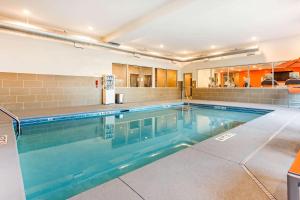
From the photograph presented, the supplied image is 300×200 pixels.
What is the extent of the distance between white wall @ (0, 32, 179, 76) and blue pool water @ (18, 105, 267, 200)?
2.44 m

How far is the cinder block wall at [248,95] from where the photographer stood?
736 cm

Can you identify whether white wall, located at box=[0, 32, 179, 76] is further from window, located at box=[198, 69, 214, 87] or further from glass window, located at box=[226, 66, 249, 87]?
glass window, located at box=[226, 66, 249, 87]

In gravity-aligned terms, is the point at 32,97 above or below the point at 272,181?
above

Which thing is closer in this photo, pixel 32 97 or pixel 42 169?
pixel 42 169

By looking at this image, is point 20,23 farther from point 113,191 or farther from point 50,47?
point 113,191

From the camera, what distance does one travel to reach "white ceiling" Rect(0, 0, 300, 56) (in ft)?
13.3

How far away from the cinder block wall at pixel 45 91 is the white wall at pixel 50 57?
23 cm

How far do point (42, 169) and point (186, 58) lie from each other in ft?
28.9

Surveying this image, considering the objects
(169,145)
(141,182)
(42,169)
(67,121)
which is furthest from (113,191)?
(67,121)

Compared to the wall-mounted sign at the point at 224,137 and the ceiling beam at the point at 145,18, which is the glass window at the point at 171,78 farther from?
the wall-mounted sign at the point at 224,137

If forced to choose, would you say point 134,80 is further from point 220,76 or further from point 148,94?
point 220,76

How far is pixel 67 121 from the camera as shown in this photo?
4.80 m

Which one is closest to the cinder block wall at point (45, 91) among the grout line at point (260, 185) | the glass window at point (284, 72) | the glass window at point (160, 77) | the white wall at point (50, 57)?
the white wall at point (50, 57)

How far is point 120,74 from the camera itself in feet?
27.6
